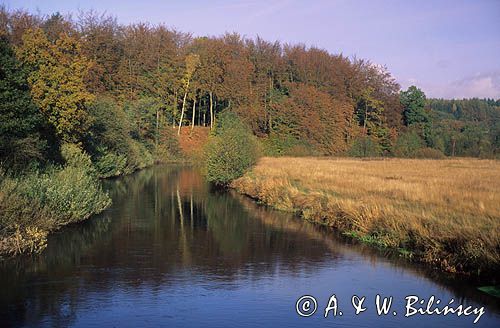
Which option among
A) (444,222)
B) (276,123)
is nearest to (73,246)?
(444,222)

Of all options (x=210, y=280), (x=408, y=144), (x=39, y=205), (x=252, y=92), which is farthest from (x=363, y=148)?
(x=210, y=280)

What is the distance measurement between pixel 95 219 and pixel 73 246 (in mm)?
6112

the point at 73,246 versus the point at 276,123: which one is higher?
the point at 276,123

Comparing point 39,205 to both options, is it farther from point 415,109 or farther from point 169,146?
point 415,109

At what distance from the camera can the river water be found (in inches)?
489

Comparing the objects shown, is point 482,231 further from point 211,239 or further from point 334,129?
point 334,129

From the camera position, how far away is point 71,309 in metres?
12.7

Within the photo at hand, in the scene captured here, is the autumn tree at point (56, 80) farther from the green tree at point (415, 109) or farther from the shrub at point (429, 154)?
the green tree at point (415, 109)

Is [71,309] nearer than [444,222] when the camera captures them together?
Yes

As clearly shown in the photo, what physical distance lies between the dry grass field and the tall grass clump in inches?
417

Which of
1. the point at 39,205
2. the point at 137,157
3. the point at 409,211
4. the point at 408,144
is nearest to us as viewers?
the point at 39,205

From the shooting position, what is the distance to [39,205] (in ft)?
65.1

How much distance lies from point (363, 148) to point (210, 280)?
6954 centimetres

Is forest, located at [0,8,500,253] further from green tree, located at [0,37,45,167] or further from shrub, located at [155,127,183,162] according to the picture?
green tree, located at [0,37,45,167]
